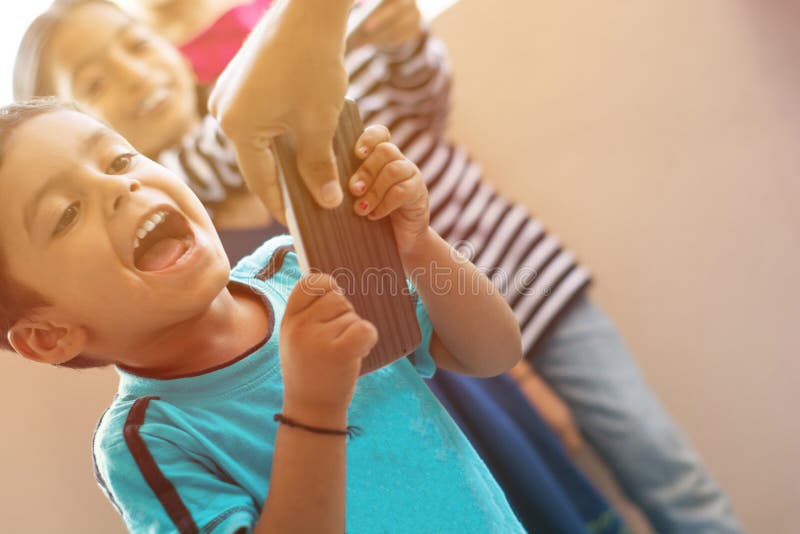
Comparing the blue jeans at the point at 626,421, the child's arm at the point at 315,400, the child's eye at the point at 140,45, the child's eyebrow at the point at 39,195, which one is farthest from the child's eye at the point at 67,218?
the blue jeans at the point at 626,421

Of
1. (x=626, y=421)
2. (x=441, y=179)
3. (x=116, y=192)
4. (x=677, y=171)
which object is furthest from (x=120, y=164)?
(x=677, y=171)

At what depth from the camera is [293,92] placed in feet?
0.98

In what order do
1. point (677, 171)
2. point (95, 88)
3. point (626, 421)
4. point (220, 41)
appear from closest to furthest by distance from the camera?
1. point (95, 88)
2. point (220, 41)
3. point (626, 421)
4. point (677, 171)

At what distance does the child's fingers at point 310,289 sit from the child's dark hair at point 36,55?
0.28 m

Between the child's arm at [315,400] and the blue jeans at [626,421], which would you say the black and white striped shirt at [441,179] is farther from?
the child's arm at [315,400]

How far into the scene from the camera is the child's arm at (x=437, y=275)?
34 cm

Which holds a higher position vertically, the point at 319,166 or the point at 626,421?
the point at 319,166

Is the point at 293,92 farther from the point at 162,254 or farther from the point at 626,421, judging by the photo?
the point at 626,421

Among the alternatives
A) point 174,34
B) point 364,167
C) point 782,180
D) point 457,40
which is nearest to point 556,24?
point 457,40

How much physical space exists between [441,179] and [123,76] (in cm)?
27

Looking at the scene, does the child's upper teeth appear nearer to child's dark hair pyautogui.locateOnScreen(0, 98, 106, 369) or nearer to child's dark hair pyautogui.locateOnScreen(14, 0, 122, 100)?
child's dark hair pyautogui.locateOnScreen(0, 98, 106, 369)

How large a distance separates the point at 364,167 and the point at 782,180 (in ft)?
2.27

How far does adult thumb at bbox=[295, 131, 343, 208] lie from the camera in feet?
1.02

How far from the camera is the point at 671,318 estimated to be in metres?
0.87
